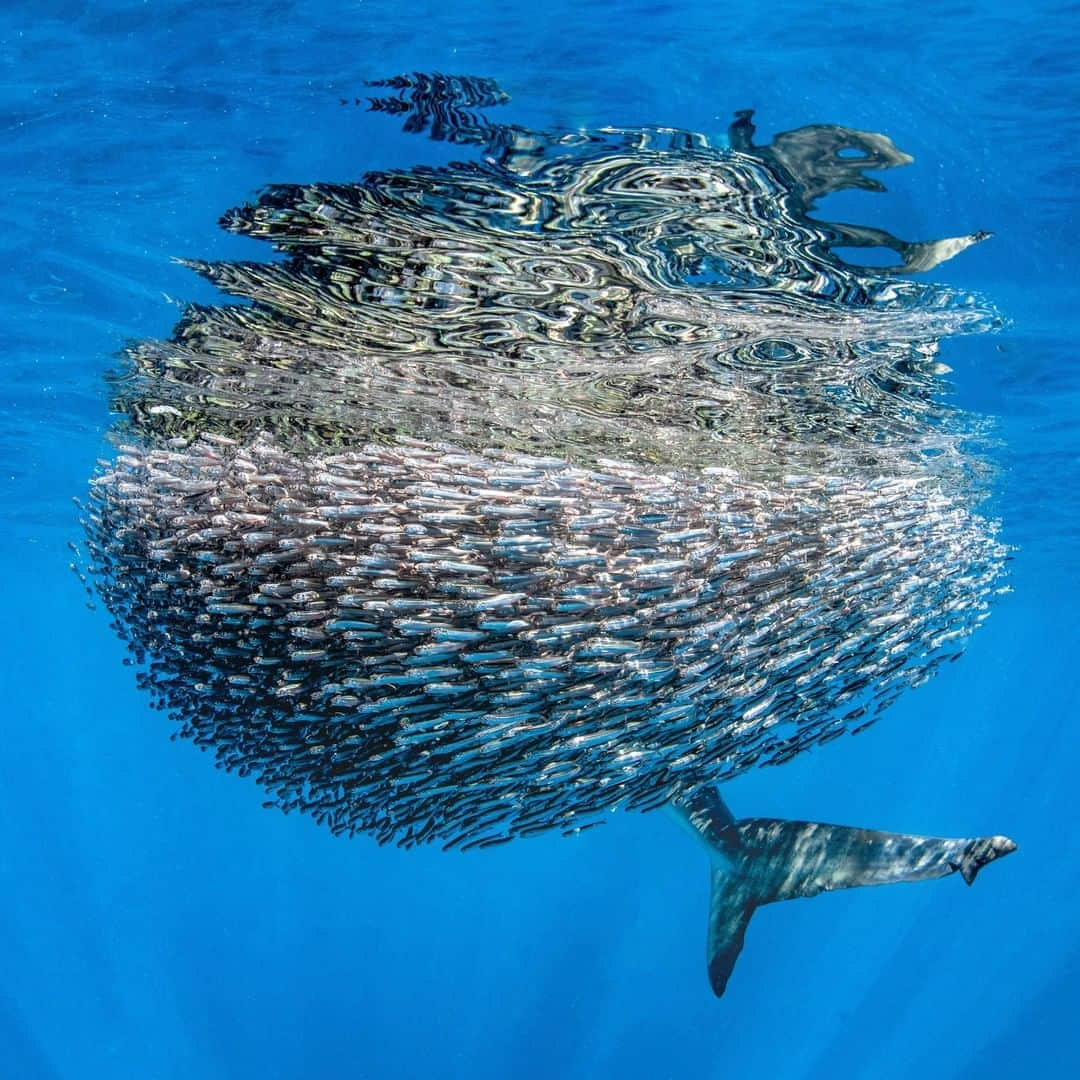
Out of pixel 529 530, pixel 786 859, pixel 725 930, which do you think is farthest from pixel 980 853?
pixel 529 530

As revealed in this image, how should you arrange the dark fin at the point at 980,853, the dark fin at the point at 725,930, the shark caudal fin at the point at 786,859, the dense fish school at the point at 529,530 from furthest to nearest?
the dark fin at the point at 725,930 → the shark caudal fin at the point at 786,859 → the dark fin at the point at 980,853 → the dense fish school at the point at 529,530

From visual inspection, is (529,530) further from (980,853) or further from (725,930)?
(725,930)

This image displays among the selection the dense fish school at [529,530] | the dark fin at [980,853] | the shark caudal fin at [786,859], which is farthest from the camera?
the shark caudal fin at [786,859]

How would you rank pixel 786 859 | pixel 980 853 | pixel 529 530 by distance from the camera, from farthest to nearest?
pixel 786 859 < pixel 980 853 < pixel 529 530

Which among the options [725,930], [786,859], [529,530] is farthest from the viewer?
[725,930]

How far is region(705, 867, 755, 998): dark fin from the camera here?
10047mm

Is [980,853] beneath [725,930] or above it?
beneath

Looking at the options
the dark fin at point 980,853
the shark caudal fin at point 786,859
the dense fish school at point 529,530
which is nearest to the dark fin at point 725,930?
the shark caudal fin at point 786,859

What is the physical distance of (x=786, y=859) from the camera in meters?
9.64

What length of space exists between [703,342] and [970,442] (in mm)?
7382

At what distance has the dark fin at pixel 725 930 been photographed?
10047 mm

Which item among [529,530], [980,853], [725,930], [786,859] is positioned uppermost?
[529,530]

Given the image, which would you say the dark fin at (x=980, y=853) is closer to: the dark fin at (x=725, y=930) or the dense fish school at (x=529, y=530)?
the dense fish school at (x=529, y=530)

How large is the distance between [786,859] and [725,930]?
1307 mm
